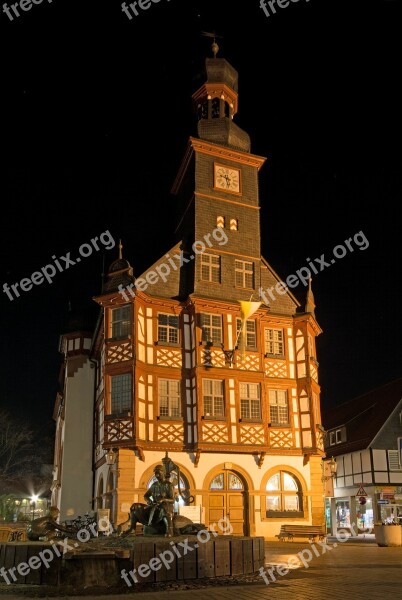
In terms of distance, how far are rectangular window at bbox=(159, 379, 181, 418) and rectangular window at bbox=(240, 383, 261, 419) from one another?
3.15 metres

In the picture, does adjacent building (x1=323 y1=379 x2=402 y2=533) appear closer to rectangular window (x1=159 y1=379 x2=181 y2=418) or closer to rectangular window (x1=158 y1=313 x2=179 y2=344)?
rectangular window (x1=159 y1=379 x2=181 y2=418)

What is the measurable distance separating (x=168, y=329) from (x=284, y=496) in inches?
386

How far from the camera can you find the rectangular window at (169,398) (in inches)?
1192

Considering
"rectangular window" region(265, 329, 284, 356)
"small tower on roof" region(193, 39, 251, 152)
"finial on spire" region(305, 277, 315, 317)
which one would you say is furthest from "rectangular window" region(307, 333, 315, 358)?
"small tower on roof" region(193, 39, 251, 152)

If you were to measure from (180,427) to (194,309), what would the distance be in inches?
225

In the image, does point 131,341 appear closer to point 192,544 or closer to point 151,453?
point 151,453

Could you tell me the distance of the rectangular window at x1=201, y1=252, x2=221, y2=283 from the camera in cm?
3294

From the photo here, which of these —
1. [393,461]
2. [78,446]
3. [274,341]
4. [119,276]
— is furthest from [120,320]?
[393,461]

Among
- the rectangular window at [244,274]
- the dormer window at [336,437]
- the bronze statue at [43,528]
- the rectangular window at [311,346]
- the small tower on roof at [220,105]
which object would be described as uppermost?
the small tower on roof at [220,105]

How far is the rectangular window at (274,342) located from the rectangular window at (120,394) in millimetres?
7657

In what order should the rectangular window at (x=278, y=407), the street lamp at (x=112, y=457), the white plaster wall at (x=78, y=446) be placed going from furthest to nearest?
the white plaster wall at (x=78, y=446), the rectangular window at (x=278, y=407), the street lamp at (x=112, y=457)

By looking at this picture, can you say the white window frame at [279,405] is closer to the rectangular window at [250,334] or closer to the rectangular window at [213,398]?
the rectangular window at [250,334]

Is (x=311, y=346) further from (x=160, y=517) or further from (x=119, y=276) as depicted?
(x=160, y=517)

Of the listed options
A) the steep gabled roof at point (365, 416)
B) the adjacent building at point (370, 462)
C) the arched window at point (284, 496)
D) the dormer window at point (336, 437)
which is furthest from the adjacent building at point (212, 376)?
the dormer window at point (336, 437)
